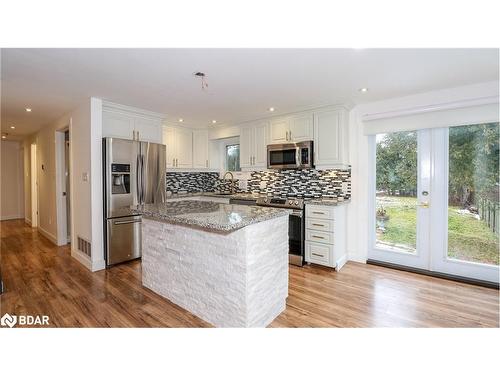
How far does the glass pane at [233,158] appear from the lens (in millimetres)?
5012

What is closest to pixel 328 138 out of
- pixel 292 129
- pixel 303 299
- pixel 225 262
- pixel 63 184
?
pixel 292 129

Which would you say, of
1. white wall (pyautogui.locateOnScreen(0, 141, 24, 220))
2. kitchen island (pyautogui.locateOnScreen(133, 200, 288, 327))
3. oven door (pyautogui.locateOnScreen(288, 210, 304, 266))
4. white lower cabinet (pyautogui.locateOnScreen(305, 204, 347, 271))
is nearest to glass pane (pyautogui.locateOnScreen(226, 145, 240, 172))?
oven door (pyautogui.locateOnScreen(288, 210, 304, 266))

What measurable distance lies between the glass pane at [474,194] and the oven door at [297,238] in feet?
5.77

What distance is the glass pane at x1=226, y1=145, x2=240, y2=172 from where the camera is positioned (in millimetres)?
5012

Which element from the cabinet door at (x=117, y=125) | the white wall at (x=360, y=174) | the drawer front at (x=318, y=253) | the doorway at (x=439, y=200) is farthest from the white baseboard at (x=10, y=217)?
the doorway at (x=439, y=200)

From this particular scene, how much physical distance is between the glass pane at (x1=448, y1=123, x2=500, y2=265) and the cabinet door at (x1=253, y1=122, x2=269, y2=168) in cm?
242

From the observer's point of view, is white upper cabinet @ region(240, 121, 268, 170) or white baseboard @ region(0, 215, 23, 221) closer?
white upper cabinet @ region(240, 121, 268, 170)

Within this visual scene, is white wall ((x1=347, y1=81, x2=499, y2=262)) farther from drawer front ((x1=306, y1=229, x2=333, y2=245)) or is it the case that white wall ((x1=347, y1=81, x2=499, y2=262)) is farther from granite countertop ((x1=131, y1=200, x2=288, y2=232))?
granite countertop ((x1=131, y1=200, x2=288, y2=232))

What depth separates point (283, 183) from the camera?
13.9 ft

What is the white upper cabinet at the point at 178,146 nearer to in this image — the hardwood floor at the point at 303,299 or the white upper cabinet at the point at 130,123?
the white upper cabinet at the point at 130,123

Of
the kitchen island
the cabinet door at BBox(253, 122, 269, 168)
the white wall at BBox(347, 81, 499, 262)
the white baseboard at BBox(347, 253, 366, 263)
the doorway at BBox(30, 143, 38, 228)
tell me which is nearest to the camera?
the kitchen island

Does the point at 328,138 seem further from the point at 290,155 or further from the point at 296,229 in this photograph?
the point at 296,229

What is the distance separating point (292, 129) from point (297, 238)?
63.5 inches
